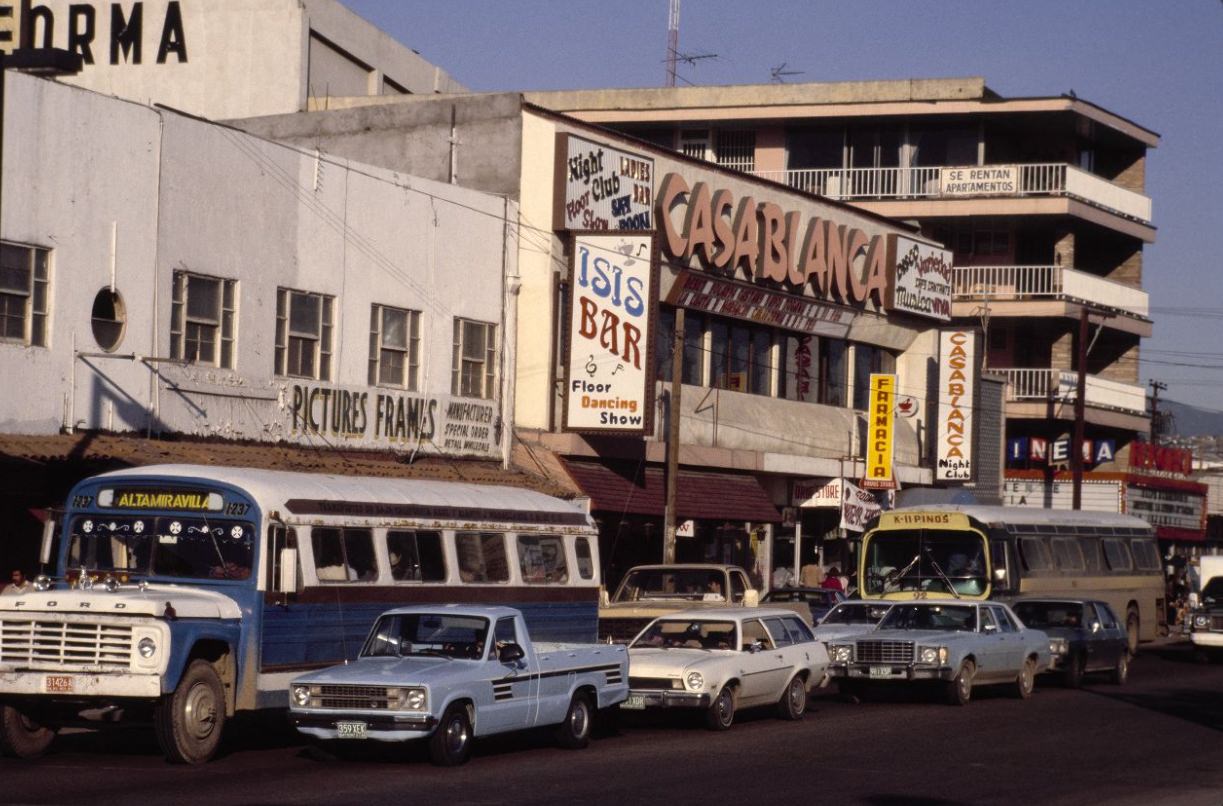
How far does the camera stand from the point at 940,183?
2285 inches

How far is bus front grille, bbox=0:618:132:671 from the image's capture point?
16031mm

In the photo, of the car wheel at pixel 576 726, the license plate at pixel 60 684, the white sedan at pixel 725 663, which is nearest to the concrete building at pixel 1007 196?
the white sedan at pixel 725 663

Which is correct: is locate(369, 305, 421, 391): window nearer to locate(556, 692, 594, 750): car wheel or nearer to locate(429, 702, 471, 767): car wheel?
locate(556, 692, 594, 750): car wheel

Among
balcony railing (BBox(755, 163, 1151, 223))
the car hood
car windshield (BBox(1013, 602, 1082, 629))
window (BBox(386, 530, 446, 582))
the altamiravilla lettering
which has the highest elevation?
balcony railing (BBox(755, 163, 1151, 223))

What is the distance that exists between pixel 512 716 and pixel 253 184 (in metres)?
13.1

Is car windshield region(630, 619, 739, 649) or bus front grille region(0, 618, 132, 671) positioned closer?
bus front grille region(0, 618, 132, 671)

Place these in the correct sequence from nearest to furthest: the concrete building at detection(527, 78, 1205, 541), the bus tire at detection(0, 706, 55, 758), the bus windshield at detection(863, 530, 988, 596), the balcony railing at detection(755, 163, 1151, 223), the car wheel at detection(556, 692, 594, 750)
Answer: the bus tire at detection(0, 706, 55, 758), the car wheel at detection(556, 692, 594, 750), the bus windshield at detection(863, 530, 988, 596), the balcony railing at detection(755, 163, 1151, 223), the concrete building at detection(527, 78, 1205, 541)

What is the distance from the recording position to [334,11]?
148 feet

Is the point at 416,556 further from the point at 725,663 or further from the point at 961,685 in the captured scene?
the point at 961,685

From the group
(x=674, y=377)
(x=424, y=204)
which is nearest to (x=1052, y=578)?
(x=674, y=377)

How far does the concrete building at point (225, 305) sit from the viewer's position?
23.7m

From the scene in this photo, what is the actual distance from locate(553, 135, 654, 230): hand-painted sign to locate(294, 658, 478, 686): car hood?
56.9 ft

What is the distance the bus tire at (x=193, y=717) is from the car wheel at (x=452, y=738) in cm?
204

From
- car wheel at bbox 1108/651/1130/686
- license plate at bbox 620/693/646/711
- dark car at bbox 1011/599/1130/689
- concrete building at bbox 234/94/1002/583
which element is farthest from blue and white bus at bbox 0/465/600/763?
car wheel at bbox 1108/651/1130/686
